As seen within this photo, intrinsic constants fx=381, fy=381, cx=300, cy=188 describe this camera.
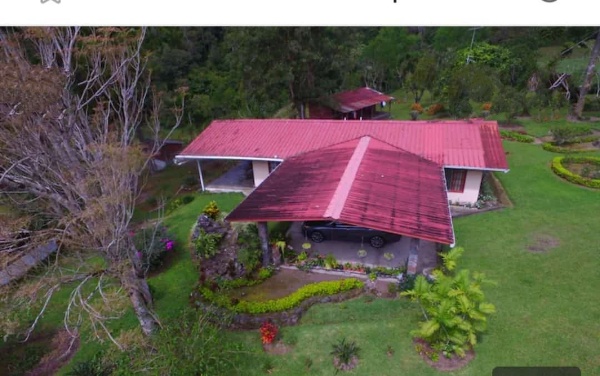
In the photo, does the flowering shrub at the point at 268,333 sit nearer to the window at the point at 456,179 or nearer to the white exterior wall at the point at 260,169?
the white exterior wall at the point at 260,169

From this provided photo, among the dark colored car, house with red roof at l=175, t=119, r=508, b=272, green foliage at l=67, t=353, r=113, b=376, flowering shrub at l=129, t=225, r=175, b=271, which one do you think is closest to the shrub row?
house with red roof at l=175, t=119, r=508, b=272

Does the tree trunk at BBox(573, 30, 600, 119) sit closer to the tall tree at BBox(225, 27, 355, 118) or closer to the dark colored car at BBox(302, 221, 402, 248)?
the tall tree at BBox(225, 27, 355, 118)

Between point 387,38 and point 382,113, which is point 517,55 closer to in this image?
point 387,38

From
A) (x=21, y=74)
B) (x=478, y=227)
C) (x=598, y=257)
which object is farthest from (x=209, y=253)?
(x=598, y=257)

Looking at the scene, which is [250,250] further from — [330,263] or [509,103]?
[509,103]

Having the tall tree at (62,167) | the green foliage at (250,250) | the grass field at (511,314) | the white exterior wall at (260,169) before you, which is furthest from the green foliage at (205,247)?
the white exterior wall at (260,169)

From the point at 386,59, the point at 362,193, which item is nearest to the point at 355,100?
the point at 386,59

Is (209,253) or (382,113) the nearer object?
(209,253)
